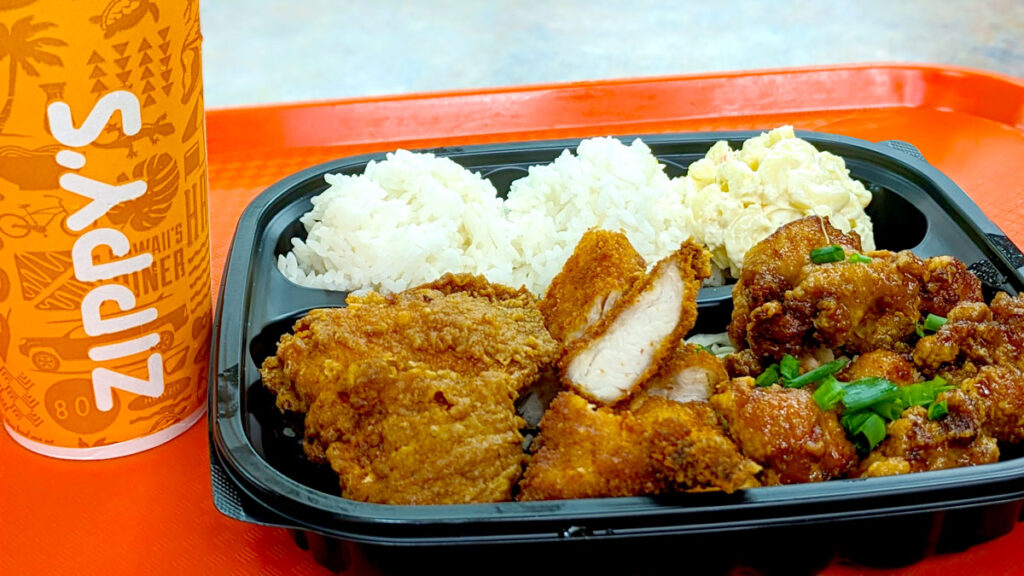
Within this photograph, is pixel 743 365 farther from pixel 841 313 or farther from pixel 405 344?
pixel 405 344

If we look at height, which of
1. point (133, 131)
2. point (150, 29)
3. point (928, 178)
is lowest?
point (928, 178)

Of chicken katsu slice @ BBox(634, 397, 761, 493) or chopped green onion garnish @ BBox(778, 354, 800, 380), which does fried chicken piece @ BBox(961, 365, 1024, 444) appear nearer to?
chopped green onion garnish @ BBox(778, 354, 800, 380)

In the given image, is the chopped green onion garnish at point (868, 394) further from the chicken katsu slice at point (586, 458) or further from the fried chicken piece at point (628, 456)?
the chicken katsu slice at point (586, 458)

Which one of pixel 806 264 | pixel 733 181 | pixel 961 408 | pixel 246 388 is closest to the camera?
pixel 961 408

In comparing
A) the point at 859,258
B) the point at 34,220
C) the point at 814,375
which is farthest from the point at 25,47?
the point at 859,258

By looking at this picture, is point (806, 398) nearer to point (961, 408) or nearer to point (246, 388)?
point (961, 408)

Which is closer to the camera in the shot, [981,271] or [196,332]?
[196,332]

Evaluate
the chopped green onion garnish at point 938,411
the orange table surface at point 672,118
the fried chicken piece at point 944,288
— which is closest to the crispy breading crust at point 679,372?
the chopped green onion garnish at point 938,411

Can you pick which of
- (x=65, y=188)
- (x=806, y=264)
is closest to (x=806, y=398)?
(x=806, y=264)
